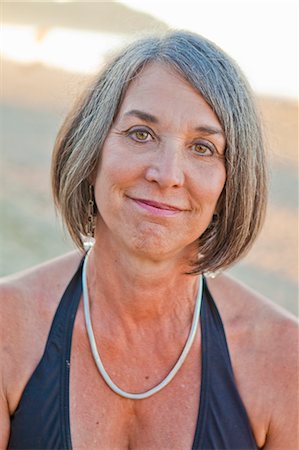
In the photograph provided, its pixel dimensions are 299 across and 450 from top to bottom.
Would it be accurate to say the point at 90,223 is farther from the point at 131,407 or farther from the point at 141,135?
the point at 131,407

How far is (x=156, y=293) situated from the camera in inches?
112

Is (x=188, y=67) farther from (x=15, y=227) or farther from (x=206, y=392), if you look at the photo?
(x=15, y=227)

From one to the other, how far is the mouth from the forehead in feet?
0.88

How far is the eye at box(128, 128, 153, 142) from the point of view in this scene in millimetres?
2607

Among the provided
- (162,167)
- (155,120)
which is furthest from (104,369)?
(155,120)

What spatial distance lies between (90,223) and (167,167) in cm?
56

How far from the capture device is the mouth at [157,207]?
8.45ft

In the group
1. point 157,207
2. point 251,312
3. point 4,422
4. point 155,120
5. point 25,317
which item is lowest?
point 4,422

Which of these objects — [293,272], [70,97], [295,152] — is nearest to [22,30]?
[295,152]

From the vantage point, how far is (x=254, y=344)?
281cm

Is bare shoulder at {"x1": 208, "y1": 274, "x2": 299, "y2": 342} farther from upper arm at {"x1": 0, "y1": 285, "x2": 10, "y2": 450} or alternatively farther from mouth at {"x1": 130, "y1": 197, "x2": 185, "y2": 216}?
upper arm at {"x1": 0, "y1": 285, "x2": 10, "y2": 450}

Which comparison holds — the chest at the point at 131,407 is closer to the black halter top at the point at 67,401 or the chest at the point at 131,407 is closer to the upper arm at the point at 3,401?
the black halter top at the point at 67,401

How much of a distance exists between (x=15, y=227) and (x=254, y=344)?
627 cm

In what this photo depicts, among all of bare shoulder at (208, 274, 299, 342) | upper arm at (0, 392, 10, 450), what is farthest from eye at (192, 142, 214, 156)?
upper arm at (0, 392, 10, 450)
